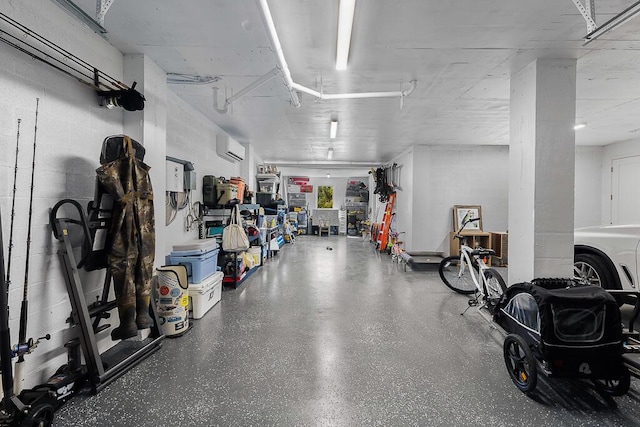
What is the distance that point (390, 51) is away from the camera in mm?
2498

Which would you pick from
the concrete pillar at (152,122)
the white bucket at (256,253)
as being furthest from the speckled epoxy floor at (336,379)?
the white bucket at (256,253)

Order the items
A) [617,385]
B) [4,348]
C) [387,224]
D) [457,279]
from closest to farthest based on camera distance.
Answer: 1. [4,348]
2. [617,385]
3. [457,279]
4. [387,224]

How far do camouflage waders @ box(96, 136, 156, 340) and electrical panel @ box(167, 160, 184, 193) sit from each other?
107cm

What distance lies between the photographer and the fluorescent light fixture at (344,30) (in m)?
1.77

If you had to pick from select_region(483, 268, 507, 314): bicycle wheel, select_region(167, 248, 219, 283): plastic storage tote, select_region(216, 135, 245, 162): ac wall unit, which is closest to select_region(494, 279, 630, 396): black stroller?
select_region(483, 268, 507, 314): bicycle wheel

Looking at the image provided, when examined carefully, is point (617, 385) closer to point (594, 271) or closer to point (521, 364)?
point (521, 364)

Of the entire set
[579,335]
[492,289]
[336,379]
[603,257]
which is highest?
[603,257]

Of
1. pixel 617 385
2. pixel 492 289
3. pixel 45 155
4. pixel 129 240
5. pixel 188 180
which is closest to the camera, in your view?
pixel 617 385

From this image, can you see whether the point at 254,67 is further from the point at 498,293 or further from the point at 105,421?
the point at 498,293

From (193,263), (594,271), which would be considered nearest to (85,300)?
(193,263)

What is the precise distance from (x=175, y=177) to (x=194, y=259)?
106 cm

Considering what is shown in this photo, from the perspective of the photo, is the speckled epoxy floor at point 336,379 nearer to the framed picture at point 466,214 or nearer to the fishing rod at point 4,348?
the fishing rod at point 4,348

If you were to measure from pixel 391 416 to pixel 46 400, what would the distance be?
2.03 metres

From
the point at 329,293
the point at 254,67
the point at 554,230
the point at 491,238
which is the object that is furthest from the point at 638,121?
the point at 254,67
